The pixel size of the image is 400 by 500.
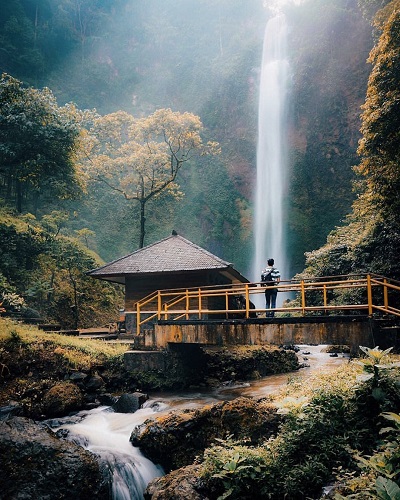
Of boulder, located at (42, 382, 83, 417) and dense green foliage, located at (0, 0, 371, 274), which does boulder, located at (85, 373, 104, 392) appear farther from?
dense green foliage, located at (0, 0, 371, 274)

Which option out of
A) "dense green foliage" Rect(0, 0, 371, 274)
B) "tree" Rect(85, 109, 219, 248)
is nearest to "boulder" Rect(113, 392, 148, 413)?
"tree" Rect(85, 109, 219, 248)

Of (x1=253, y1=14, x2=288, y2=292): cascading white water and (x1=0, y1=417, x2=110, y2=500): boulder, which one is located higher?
(x1=253, y1=14, x2=288, y2=292): cascading white water

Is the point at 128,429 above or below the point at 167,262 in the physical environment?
below

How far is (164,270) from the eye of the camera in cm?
1777

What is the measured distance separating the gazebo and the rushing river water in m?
4.94

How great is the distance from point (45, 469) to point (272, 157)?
42.3m

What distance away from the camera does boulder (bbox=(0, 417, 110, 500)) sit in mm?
7363

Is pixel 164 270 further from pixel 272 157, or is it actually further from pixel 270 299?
pixel 272 157

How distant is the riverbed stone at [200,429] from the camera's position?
8062 mm

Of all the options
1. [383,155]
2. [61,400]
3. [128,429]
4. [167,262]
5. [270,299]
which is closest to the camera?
[128,429]

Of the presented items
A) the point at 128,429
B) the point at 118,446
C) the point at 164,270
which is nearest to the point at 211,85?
the point at 164,270

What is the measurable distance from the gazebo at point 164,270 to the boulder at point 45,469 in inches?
389

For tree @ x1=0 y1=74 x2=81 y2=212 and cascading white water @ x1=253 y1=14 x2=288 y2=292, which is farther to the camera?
cascading white water @ x1=253 y1=14 x2=288 y2=292

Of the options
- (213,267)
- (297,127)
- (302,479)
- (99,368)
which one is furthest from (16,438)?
(297,127)
